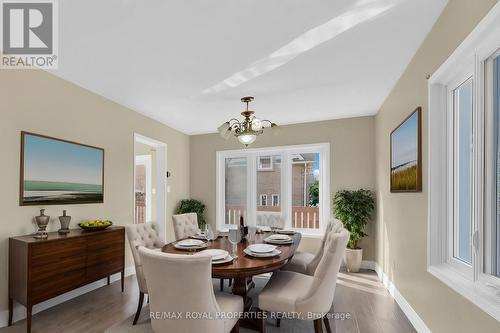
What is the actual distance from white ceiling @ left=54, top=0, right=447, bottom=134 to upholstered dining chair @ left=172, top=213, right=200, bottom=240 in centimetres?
167

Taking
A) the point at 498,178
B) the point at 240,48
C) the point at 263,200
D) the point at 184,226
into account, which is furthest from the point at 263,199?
the point at 498,178

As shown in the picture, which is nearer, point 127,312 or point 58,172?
point 127,312

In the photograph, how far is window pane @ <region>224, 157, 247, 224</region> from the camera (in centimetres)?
570

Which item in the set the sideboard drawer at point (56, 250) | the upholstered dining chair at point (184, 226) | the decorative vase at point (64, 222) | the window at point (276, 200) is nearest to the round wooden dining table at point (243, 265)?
the upholstered dining chair at point (184, 226)

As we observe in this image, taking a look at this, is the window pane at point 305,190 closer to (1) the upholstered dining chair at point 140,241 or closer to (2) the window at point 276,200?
(2) the window at point 276,200

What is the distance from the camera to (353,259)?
4.20 meters

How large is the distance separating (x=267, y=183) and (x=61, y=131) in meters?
3.59

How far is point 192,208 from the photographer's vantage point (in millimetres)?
5492

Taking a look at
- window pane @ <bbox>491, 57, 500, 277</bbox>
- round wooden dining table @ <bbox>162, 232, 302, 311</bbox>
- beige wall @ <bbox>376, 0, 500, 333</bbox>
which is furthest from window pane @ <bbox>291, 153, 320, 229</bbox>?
window pane @ <bbox>491, 57, 500, 277</bbox>

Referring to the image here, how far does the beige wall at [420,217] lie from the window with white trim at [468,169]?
106 millimetres

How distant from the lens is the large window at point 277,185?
5.04 m

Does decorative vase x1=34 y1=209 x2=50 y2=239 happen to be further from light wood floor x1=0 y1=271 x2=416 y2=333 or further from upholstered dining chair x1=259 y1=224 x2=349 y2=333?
upholstered dining chair x1=259 y1=224 x2=349 y2=333

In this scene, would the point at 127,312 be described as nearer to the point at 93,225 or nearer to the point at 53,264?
the point at 53,264

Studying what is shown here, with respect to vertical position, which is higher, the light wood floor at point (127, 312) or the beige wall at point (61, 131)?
the beige wall at point (61, 131)
